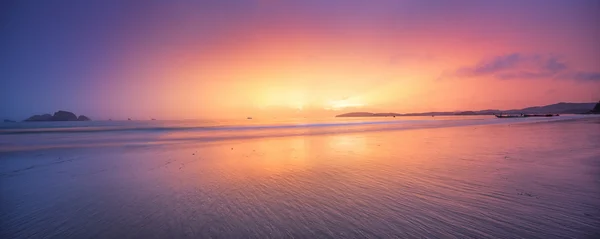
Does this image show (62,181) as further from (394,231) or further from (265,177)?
(394,231)

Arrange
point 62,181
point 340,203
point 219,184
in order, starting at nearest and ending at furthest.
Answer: point 340,203 < point 219,184 < point 62,181

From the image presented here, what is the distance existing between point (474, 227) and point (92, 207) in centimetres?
768

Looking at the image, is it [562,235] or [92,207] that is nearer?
[562,235]

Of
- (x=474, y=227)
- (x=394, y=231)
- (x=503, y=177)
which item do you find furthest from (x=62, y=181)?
(x=503, y=177)

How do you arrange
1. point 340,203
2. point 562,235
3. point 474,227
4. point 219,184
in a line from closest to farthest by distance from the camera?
point 562,235 → point 474,227 → point 340,203 → point 219,184

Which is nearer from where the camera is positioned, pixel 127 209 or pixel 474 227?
pixel 474 227

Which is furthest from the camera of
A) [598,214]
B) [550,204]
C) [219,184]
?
[219,184]

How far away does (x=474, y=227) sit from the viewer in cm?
380

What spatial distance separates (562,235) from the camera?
3.50 m

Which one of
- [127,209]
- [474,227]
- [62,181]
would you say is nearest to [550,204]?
[474,227]

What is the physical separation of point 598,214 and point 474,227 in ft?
7.86

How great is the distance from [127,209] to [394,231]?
548 centimetres

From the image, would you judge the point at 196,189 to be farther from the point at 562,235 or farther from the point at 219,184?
the point at 562,235

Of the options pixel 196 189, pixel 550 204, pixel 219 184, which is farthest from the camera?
pixel 219 184
